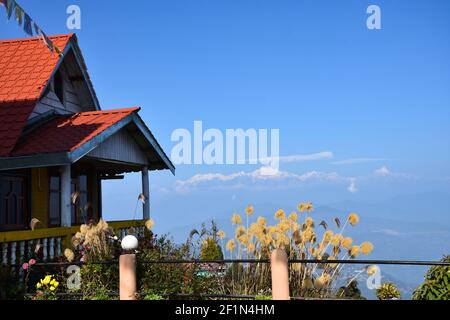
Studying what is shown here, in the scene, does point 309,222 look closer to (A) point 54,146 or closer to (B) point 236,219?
(B) point 236,219

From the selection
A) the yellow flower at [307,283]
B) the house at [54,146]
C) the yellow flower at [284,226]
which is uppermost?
the house at [54,146]

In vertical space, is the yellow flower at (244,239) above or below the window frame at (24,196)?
below

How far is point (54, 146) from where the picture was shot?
12.4m

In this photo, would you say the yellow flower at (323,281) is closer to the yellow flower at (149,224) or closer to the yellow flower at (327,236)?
the yellow flower at (327,236)

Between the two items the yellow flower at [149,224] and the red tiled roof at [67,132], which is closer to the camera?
the yellow flower at [149,224]

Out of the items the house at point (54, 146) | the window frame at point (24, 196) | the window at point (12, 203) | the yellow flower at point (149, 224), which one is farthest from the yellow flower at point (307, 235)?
the window frame at point (24, 196)

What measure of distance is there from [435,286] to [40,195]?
10717 millimetres

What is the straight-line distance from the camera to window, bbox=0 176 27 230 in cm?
1344

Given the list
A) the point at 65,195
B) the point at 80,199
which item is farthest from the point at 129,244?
the point at 80,199

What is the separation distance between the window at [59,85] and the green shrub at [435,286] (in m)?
11.8

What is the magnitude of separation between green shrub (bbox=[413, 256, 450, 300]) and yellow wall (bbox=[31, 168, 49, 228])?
33.3ft

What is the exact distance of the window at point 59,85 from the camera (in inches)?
643

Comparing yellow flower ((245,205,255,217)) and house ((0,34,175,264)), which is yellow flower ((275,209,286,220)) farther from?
house ((0,34,175,264))

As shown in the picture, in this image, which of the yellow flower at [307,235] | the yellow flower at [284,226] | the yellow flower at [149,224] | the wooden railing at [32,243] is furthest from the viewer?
the yellow flower at [149,224]
